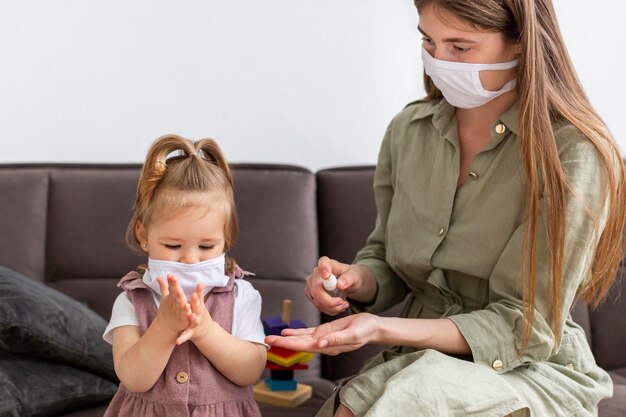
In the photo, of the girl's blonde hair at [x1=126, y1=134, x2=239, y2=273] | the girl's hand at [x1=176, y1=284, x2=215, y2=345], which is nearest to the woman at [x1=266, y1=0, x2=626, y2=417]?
the girl's hand at [x1=176, y1=284, x2=215, y2=345]

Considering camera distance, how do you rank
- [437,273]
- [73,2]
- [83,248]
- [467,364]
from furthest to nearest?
[73,2] → [83,248] → [437,273] → [467,364]

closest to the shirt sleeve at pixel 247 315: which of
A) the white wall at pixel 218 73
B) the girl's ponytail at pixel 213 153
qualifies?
the girl's ponytail at pixel 213 153

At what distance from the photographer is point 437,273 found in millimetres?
1816

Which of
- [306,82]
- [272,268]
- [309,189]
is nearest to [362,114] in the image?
[306,82]

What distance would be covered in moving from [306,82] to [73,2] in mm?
742

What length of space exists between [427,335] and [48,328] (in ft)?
2.98

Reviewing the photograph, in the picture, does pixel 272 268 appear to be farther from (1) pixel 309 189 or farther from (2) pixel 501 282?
(2) pixel 501 282

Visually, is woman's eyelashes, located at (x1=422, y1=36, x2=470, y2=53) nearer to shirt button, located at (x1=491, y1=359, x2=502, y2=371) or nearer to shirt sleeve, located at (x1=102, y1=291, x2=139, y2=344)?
shirt button, located at (x1=491, y1=359, x2=502, y2=371)

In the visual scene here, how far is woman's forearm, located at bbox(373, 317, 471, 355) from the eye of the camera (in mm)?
1630

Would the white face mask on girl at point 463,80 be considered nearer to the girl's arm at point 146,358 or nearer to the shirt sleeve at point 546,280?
the shirt sleeve at point 546,280

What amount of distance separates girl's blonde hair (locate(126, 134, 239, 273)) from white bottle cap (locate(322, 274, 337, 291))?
0.21 m

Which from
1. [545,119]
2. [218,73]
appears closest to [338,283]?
[545,119]

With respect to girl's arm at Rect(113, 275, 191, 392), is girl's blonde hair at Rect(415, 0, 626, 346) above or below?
above

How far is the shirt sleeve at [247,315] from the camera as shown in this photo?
5.57 ft
